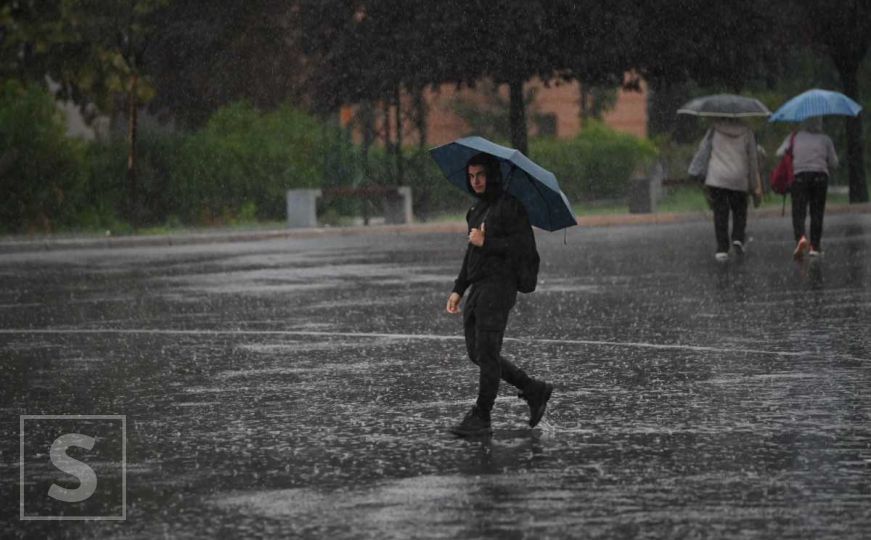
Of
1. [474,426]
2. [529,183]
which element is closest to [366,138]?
[529,183]

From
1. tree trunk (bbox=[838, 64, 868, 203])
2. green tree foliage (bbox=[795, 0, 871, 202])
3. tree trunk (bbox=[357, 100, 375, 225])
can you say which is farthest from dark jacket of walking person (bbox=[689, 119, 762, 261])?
green tree foliage (bbox=[795, 0, 871, 202])

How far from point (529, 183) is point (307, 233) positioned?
25983 millimetres

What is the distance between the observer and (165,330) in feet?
55.7

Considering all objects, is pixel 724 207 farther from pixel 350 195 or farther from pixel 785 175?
pixel 350 195

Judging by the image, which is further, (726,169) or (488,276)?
(726,169)

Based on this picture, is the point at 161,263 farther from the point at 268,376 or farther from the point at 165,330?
the point at 268,376

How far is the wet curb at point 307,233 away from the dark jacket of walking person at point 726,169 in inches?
471

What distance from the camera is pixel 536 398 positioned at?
1043cm

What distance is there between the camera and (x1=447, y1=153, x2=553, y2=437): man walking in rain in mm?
10203

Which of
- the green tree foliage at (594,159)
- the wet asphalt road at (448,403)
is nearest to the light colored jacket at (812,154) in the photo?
the wet asphalt road at (448,403)

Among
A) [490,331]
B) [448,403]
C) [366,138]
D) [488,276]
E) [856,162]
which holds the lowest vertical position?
[448,403]

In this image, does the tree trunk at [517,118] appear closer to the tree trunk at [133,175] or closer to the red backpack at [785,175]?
the tree trunk at [133,175]

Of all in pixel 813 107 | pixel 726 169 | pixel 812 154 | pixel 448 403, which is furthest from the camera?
pixel 813 107

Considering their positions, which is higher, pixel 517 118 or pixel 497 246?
pixel 517 118
